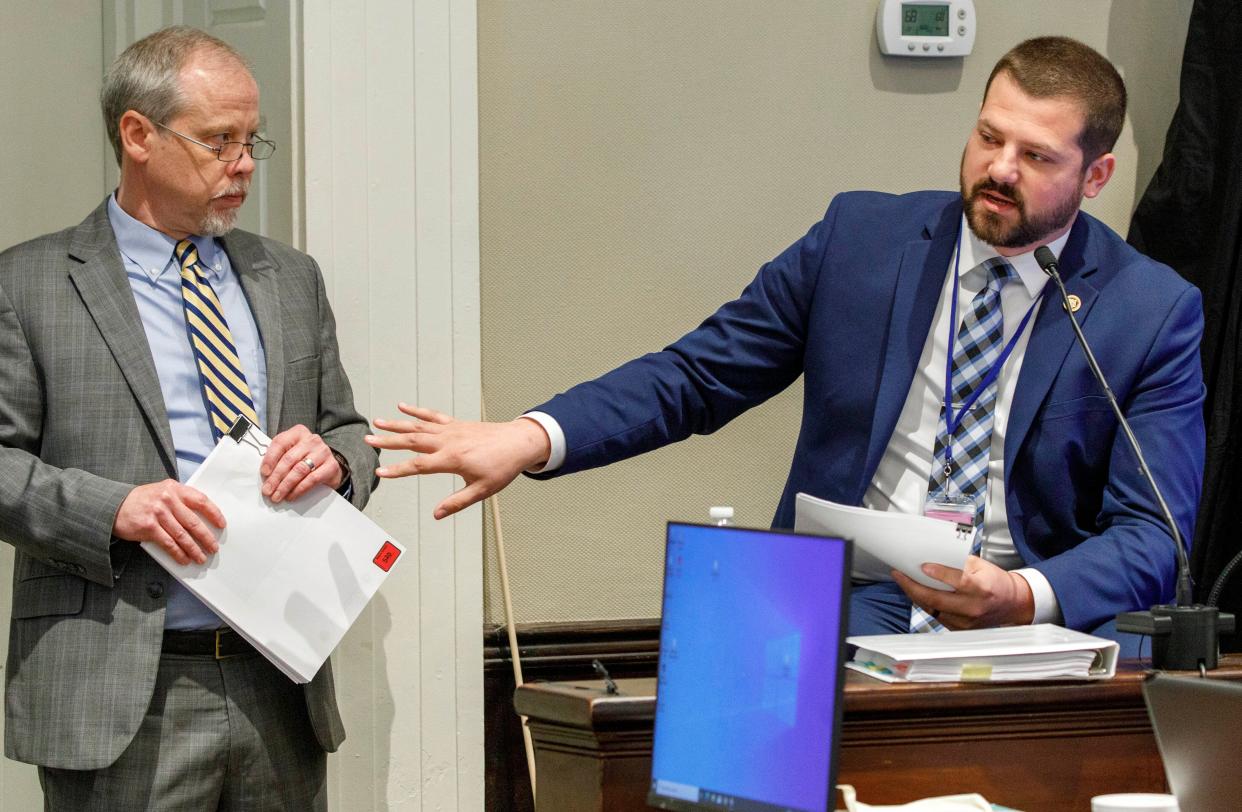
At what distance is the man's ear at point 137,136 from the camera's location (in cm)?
235

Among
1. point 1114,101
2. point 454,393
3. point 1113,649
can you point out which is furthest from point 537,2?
point 1113,649

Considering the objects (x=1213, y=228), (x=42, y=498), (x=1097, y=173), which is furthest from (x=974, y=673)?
(x=1213, y=228)

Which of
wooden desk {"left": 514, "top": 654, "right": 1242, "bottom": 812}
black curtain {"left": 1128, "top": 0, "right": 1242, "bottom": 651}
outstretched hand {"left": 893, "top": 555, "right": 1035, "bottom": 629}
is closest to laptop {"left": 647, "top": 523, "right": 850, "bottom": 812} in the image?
wooden desk {"left": 514, "top": 654, "right": 1242, "bottom": 812}

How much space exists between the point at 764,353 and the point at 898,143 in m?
1.03

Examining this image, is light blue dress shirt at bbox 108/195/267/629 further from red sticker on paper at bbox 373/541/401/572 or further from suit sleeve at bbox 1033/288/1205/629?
suit sleeve at bbox 1033/288/1205/629

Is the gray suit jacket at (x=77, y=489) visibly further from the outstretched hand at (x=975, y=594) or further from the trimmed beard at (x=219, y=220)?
the outstretched hand at (x=975, y=594)

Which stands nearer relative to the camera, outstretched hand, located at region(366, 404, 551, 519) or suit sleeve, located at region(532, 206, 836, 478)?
outstretched hand, located at region(366, 404, 551, 519)

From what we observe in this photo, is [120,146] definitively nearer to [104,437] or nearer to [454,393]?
[104,437]

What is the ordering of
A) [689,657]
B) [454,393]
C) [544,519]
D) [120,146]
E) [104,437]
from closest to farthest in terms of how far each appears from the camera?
[689,657] < [104,437] < [120,146] < [454,393] < [544,519]

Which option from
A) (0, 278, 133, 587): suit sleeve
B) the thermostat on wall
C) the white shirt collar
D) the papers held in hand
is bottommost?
the papers held in hand

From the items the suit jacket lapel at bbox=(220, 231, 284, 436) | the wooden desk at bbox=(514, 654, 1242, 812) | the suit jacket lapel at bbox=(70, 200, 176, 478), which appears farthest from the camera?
the suit jacket lapel at bbox=(220, 231, 284, 436)

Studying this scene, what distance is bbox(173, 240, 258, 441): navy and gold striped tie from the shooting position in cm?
226

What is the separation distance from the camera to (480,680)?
2889mm

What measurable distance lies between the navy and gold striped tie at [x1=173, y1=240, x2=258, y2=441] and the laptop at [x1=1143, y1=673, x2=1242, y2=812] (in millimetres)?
1457
